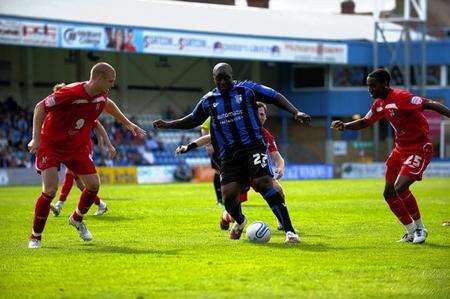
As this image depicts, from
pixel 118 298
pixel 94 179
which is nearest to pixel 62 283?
pixel 118 298

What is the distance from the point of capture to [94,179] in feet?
44.4

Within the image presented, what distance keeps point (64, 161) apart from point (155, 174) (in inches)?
1210

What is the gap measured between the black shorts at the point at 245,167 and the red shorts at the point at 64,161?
1849 millimetres

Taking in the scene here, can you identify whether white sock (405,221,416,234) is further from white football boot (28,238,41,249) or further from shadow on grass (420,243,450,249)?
white football boot (28,238,41,249)

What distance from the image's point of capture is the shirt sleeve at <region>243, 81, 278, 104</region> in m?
13.3

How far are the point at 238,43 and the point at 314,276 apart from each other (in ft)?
136

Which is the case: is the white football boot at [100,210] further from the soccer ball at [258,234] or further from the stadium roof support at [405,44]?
the stadium roof support at [405,44]

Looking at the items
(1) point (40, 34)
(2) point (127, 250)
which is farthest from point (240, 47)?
(2) point (127, 250)

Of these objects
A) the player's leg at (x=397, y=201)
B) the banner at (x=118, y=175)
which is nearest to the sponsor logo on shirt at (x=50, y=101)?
the player's leg at (x=397, y=201)

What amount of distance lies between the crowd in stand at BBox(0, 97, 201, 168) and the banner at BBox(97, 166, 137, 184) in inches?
25.8

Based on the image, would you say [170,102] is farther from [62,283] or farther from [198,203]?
[62,283]

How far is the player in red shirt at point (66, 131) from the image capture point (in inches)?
508

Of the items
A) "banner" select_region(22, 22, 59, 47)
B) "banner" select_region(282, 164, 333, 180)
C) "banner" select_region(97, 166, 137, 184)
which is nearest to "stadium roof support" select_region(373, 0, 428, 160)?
"banner" select_region(282, 164, 333, 180)

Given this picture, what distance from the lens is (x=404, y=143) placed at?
14.0 m
